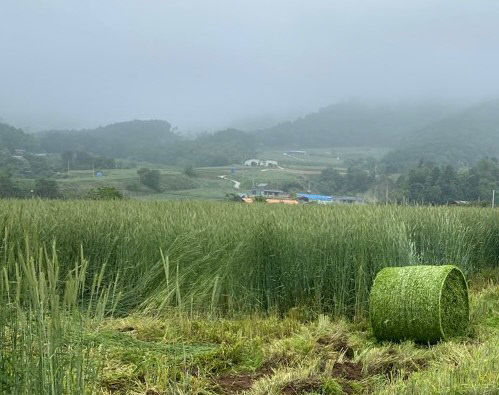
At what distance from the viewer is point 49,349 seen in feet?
8.41

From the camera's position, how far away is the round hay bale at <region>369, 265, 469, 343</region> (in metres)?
6.07

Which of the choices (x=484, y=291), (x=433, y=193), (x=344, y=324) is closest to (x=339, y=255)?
(x=344, y=324)

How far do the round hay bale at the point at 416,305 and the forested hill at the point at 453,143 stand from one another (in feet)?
256

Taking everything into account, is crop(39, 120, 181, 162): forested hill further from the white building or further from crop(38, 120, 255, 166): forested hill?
the white building

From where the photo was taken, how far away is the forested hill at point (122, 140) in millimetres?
115062

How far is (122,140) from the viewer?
139 m

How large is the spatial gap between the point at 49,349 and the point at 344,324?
462 cm

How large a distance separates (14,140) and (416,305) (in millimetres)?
100458

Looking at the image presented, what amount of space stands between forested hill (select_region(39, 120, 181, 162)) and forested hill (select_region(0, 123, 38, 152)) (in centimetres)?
514

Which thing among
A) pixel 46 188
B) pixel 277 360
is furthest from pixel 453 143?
pixel 277 360

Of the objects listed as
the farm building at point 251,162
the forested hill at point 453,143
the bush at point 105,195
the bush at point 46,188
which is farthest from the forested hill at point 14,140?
the bush at point 105,195

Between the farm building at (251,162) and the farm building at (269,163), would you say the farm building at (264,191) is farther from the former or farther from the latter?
the farm building at (269,163)

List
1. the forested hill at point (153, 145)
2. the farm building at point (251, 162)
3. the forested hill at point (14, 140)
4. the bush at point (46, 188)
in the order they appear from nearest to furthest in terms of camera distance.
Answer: the bush at point (46, 188), the forested hill at point (14, 140), the farm building at point (251, 162), the forested hill at point (153, 145)

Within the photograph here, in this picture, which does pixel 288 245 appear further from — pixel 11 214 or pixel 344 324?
pixel 11 214
